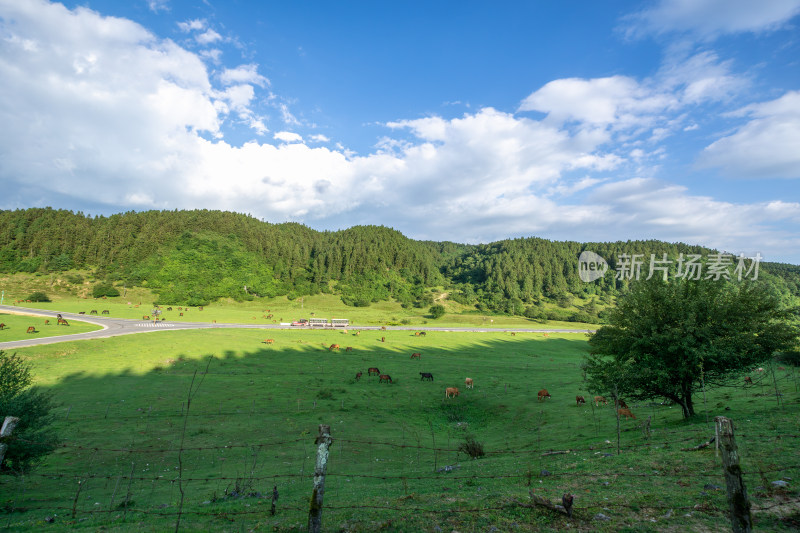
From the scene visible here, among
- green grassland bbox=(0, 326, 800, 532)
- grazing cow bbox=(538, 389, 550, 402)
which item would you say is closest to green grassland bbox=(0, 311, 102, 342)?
green grassland bbox=(0, 326, 800, 532)

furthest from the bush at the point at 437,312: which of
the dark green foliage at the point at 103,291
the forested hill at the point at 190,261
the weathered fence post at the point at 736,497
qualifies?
the weathered fence post at the point at 736,497

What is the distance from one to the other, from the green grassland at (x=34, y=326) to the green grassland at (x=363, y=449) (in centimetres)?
1505

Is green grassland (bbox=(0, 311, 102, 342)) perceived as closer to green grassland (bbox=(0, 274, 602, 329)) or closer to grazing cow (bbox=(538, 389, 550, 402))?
green grassland (bbox=(0, 274, 602, 329))

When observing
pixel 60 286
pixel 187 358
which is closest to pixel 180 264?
pixel 60 286

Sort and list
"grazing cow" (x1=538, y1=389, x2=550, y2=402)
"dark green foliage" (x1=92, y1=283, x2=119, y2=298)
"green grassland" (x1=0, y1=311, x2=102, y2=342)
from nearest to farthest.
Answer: "grazing cow" (x1=538, y1=389, x2=550, y2=402) < "green grassland" (x1=0, y1=311, x2=102, y2=342) < "dark green foliage" (x1=92, y1=283, x2=119, y2=298)

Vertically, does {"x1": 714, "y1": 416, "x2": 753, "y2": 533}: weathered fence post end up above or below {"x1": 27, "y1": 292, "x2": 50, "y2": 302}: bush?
above

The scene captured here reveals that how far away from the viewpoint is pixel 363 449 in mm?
22484

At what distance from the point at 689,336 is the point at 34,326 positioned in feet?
308

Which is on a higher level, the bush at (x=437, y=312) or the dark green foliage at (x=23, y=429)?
the dark green foliage at (x=23, y=429)

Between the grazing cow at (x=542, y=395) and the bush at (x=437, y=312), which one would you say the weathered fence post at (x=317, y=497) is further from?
the bush at (x=437, y=312)

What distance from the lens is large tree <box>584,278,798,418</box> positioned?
19109 mm

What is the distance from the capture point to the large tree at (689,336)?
1911cm

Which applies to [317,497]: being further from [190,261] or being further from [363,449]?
[190,261]

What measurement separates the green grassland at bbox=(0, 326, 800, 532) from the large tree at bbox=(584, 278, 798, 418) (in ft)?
8.38
